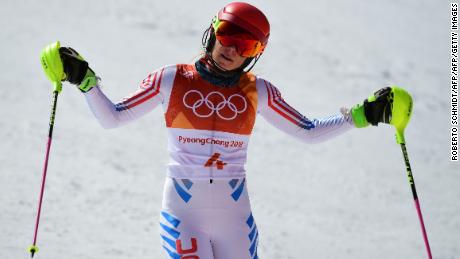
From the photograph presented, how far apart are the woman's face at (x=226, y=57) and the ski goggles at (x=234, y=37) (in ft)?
0.09

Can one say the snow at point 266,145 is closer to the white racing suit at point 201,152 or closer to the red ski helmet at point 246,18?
the white racing suit at point 201,152

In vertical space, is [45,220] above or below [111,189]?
below

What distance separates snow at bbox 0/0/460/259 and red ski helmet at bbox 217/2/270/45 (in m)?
3.02

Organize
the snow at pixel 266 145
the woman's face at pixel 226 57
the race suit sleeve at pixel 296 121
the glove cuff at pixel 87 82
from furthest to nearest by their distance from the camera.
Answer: the snow at pixel 266 145 → the race suit sleeve at pixel 296 121 → the woman's face at pixel 226 57 → the glove cuff at pixel 87 82

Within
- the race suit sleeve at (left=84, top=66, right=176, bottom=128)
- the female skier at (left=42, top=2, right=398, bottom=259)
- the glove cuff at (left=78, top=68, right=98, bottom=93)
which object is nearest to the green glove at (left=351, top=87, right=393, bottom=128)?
the female skier at (left=42, top=2, right=398, bottom=259)

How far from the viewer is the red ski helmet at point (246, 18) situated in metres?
3.55

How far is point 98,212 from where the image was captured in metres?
6.64

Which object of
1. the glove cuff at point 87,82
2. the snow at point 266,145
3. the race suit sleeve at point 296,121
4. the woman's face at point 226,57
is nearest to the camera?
the glove cuff at point 87,82

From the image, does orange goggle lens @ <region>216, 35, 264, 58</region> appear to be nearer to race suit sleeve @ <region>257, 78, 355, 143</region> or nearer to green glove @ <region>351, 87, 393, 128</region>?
race suit sleeve @ <region>257, 78, 355, 143</region>

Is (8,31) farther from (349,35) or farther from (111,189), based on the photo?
(349,35)

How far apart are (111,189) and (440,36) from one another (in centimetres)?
1050

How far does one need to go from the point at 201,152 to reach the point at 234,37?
697mm

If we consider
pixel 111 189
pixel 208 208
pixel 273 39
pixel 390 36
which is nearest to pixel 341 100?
pixel 273 39

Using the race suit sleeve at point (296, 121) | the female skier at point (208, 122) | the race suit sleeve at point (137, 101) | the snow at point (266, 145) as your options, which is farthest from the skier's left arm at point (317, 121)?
the snow at point (266, 145)
